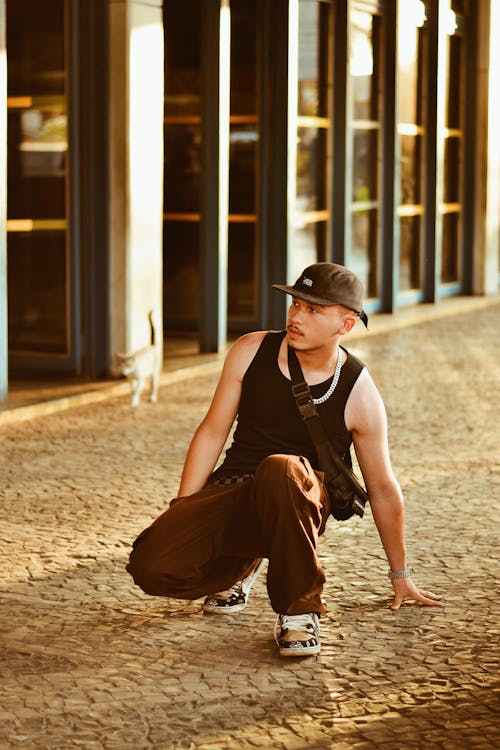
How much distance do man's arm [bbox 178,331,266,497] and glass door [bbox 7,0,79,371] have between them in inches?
237

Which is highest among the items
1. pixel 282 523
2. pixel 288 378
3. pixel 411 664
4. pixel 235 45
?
pixel 235 45

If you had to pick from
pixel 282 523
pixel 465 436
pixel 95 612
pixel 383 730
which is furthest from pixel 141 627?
pixel 465 436

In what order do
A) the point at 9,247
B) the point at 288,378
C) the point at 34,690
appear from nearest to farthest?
the point at 34,690
the point at 288,378
the point at 9,247

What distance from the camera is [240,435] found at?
208 inches

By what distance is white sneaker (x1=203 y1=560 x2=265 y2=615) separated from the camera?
535 centimetres

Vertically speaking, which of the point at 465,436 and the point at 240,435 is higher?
the point at 240,435

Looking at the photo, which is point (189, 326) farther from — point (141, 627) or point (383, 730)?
point (383, 730)

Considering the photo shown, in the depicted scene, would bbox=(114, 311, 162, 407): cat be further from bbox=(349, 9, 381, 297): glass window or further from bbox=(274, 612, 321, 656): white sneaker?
bbox=(349, 9, 381, 297): glass window

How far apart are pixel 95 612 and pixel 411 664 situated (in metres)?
1.20

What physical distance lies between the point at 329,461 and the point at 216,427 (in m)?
0.41

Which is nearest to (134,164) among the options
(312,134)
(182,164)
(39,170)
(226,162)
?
(39,170)

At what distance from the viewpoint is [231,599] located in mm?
5398

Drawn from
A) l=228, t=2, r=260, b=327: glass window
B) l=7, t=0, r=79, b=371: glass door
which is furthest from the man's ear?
l=228, t=2, r=260, b=327: glass window

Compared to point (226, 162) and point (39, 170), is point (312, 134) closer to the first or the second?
point (226, 162)
